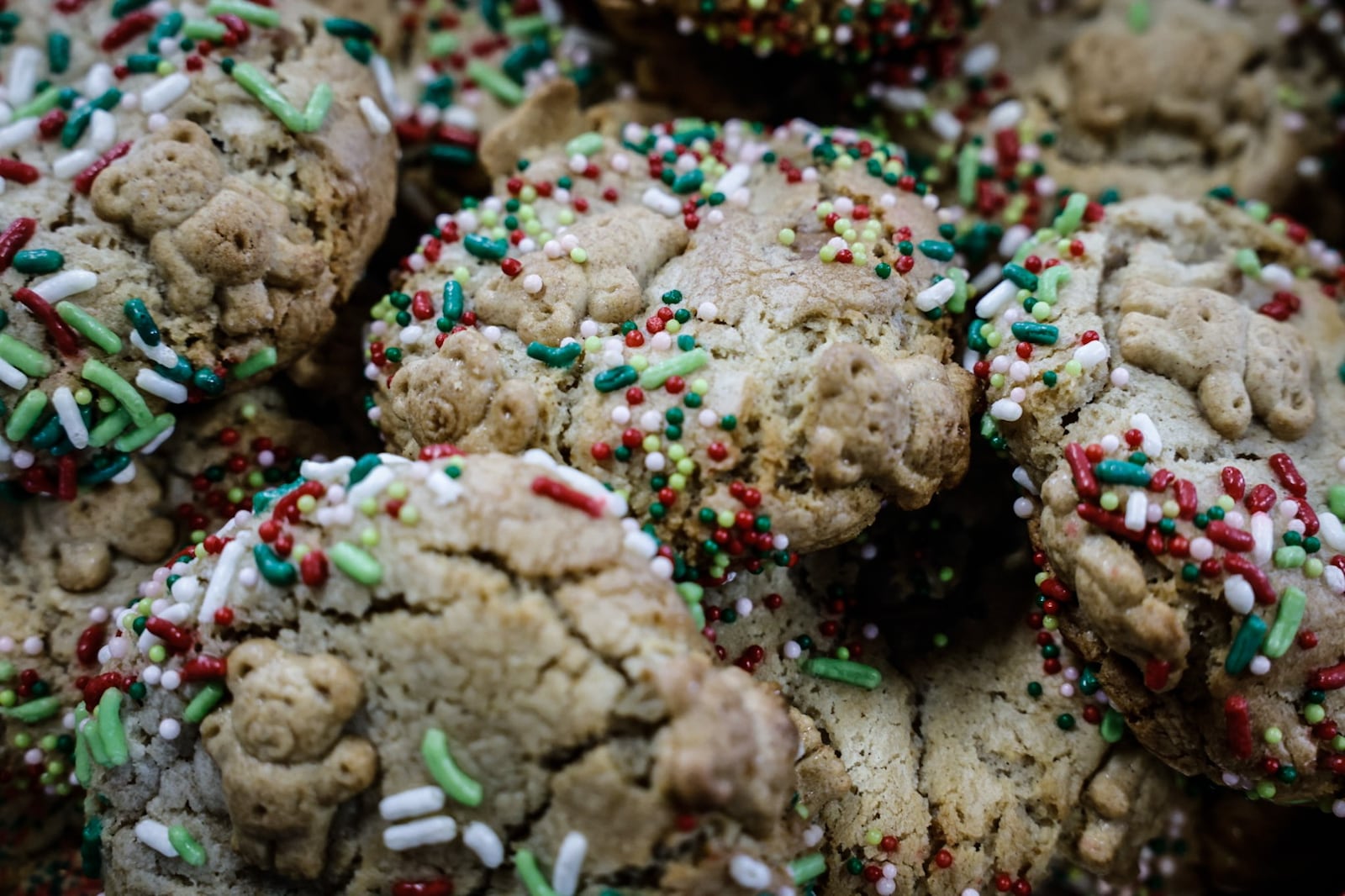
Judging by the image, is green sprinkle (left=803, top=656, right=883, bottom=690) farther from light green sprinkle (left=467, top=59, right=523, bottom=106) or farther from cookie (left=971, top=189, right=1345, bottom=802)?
light green sprinkle (left=467, top=59, right=523, bottom=106)

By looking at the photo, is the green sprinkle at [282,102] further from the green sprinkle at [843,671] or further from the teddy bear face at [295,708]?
the green sprinkle at [843,671]

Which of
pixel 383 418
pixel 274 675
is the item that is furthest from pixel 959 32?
pixel 274 675

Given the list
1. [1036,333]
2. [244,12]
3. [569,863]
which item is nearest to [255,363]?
A: [244,12]

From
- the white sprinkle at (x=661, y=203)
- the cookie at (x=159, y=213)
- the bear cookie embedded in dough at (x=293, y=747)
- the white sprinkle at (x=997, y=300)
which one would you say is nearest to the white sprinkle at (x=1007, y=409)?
the white sprinkle at (x=997, y=300)

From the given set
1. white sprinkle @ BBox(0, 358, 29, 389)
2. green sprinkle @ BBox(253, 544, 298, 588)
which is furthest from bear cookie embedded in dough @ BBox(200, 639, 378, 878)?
white sprinkle @ BBox(0, 358, 29, 389)

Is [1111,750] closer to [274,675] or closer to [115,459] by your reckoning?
[274,675]

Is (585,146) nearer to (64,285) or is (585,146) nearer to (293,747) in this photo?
(64,285)
